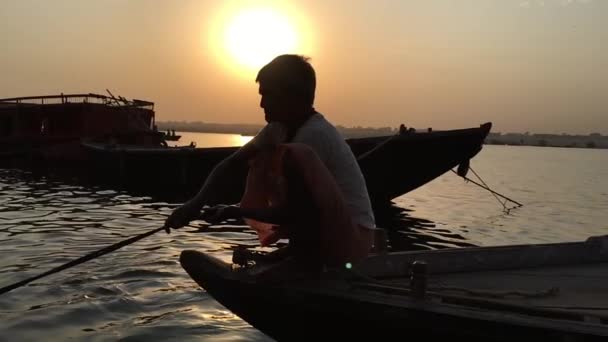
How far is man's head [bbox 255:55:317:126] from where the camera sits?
3.44m

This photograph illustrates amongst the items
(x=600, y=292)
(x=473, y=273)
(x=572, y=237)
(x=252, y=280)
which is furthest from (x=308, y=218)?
(x=572, y=237)

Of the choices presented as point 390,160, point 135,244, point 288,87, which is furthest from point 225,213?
point 390,160

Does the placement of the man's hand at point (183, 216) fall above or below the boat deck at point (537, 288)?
above

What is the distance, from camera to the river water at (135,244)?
582 centimetres

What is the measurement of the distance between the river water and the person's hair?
3174 millimetres

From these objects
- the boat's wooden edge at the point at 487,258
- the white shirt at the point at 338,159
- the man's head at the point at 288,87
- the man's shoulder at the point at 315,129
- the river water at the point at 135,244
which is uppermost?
the man's head at the point at 288,87

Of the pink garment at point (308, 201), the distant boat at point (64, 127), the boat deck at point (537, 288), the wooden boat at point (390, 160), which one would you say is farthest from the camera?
the distant boat at point (64, 127)

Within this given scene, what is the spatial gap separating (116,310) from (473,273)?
161 inches

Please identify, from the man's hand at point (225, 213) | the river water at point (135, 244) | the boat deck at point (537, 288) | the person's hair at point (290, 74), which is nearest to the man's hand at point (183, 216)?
the man's hand at point (225, 213)

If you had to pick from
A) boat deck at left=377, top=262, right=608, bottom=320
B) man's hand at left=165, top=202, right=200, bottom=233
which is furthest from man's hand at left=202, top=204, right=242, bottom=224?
boat deck at left=377, top=262, right=608, bottom=320

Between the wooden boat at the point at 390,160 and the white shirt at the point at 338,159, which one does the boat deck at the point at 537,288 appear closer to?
the white shirt at the point at 338,159

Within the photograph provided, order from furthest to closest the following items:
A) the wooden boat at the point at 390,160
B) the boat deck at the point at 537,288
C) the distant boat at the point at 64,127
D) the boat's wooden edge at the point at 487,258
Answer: the distant boat at the point at 64,127, the wooden boat at the point at 390,160, the boat's wooden edge at the point at 487,258, the boat deck at the point at 537,288

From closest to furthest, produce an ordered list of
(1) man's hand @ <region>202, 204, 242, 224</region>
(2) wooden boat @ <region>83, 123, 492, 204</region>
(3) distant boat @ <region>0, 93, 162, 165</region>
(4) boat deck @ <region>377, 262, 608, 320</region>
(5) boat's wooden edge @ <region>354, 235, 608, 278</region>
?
(1) man's hand @ <region>202, 204, 242, 224</region> < (4) boat deck @ <region>377, 262, 608, 320</region> < (5) boat's wooden edge @ <region>354, 235, 608, 278</region> < (2) wooden boat @ <region>83, 123, 492, 204</region> < (3) distant boat @ <region>0, 93, 162, 165</region>

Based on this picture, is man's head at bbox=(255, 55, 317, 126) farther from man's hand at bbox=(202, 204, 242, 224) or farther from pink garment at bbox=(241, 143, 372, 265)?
man's hand at bbox=(202, 204, 242, 224)
